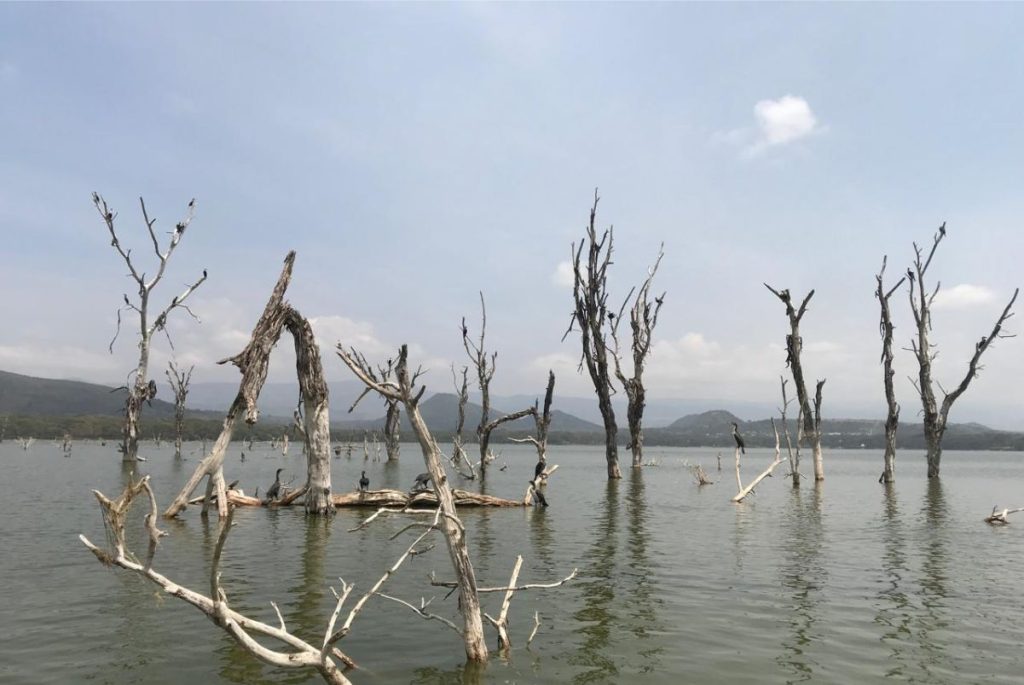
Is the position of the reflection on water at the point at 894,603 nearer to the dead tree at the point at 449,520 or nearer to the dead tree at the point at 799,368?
the dead tree at the point at 449,520

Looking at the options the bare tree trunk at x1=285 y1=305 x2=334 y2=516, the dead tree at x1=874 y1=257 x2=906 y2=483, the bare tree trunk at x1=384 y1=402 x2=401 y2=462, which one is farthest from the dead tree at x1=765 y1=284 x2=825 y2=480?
the bare tree trunk at x1=384 y1=402 x2=401 y2=462

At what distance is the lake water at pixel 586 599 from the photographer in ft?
25.6

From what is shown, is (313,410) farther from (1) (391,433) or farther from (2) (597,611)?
(1) (391,433)

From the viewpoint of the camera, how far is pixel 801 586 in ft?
39.6

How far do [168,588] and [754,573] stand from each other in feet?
36.5

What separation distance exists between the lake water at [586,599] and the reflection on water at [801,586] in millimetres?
48

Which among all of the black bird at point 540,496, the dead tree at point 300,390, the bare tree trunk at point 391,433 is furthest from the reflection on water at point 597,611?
the bare tree trunk at point 391,433

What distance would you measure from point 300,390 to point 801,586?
14.0 metres

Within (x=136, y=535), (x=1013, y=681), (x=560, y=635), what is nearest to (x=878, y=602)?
(x=1013, y=681)

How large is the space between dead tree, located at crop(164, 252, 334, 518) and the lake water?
1.07 metres

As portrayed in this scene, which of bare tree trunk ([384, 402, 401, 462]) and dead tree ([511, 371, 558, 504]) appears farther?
bare tree trunk ([384, 402, 401, 462])

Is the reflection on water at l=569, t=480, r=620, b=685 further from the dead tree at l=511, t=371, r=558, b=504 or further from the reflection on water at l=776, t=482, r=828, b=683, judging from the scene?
the dead tree at l=511, t=371, r=558, b=504

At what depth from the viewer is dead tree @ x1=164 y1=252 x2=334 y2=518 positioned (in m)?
15.5

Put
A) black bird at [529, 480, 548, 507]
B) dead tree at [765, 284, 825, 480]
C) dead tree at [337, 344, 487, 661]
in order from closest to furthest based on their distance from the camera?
dead tree at [337, 344, 487, 661], black bird at [529, 480, 548, 507], dead tree at [765, 284, 825, 480]
